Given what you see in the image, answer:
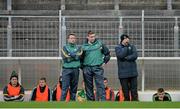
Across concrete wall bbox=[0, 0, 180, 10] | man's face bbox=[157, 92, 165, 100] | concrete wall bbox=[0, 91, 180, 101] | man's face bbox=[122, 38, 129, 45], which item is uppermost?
concrete wall bbox=[0, 0, 180, 10]

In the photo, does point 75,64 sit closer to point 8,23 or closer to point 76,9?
point 8,23

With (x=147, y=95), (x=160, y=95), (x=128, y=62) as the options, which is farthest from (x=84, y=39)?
(x=160, y=95)

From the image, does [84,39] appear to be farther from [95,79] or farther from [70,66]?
[95,79]

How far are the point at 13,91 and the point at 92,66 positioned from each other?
249 cm

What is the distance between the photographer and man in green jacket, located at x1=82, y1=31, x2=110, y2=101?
1195 cm

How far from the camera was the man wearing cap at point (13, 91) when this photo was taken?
13.5 metres

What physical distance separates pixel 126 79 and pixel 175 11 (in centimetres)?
557

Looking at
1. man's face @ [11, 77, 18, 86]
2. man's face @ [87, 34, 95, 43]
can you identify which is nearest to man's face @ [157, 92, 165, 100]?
man's face @ [87, 34, 95, 43]

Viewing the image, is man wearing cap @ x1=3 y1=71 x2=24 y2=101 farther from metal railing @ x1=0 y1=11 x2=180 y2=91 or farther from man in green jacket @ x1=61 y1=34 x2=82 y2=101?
man in green jacket @ x1=61 y1=34 x2=82 y2=101

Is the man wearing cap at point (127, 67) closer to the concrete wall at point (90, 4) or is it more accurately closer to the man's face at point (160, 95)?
the man's face at point (160, 95)

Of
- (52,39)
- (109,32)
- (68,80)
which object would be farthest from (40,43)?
(68,80)

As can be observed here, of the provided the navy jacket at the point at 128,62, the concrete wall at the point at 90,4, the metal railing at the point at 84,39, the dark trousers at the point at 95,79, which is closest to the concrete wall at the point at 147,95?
the metal railing at the point at 84,39

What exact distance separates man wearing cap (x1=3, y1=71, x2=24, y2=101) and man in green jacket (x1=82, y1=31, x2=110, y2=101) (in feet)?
7.13

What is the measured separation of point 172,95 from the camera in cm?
1435
